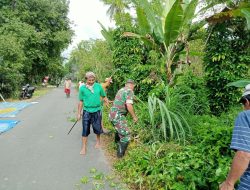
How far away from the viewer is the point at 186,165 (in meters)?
5.03

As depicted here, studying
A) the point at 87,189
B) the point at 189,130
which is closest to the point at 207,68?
the point at 189,130

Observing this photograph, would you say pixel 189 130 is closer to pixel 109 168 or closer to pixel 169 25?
pixel 109 168

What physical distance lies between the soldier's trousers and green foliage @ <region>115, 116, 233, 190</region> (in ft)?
3.44

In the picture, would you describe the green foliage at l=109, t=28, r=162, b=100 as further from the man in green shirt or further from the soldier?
the soldier

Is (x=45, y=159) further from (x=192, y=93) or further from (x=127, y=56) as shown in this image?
(x=127, y=56)

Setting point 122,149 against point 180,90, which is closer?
point 122,149

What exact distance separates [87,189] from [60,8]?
38.6m

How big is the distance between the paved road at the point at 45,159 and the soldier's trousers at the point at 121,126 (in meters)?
0.69

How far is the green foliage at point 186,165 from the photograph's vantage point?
15.4 ft

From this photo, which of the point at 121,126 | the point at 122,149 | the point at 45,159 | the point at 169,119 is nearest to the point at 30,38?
the point at 45,159

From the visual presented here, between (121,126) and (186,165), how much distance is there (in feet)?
8.21

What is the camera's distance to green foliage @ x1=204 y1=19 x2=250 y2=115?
8945 mm

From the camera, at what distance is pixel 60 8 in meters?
41.0

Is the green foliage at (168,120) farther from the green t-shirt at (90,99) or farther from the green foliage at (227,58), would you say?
the green foliage at (227,58)
